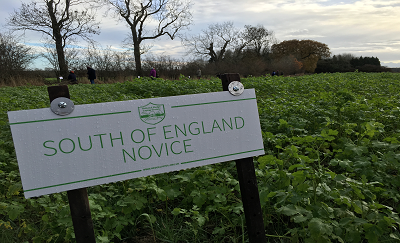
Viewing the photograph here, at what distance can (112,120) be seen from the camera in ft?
4.95

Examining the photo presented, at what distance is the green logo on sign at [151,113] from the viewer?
1572 mm

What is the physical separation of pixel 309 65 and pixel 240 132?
67170 mm

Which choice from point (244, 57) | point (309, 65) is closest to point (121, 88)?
point (244, 57)

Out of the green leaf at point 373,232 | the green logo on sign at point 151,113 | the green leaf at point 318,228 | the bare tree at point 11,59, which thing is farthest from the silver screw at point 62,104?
the bare tree at point 11,59

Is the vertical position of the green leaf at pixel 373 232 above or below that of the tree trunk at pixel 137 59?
below

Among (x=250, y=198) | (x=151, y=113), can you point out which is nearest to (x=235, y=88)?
(x=151, y=113)

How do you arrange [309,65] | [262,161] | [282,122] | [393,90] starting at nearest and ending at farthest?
[262,161] < [282,122] < [393,90] < [309,65]

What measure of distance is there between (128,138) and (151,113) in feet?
0.68

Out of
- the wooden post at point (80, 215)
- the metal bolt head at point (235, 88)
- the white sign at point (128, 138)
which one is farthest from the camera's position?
the metal bolt head at point (235, 88)

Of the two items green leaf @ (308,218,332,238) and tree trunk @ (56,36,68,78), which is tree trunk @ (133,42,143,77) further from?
green leaf @ (308,218,332,238)

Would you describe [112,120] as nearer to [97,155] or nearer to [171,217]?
[97,155]

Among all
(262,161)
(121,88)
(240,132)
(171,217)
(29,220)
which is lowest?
(171,217)

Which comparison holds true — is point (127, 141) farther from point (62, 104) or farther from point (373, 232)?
point (373, 232)

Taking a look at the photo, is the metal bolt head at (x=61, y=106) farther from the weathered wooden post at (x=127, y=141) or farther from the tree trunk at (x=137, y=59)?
the tree trunk at (x=137, y=59)
